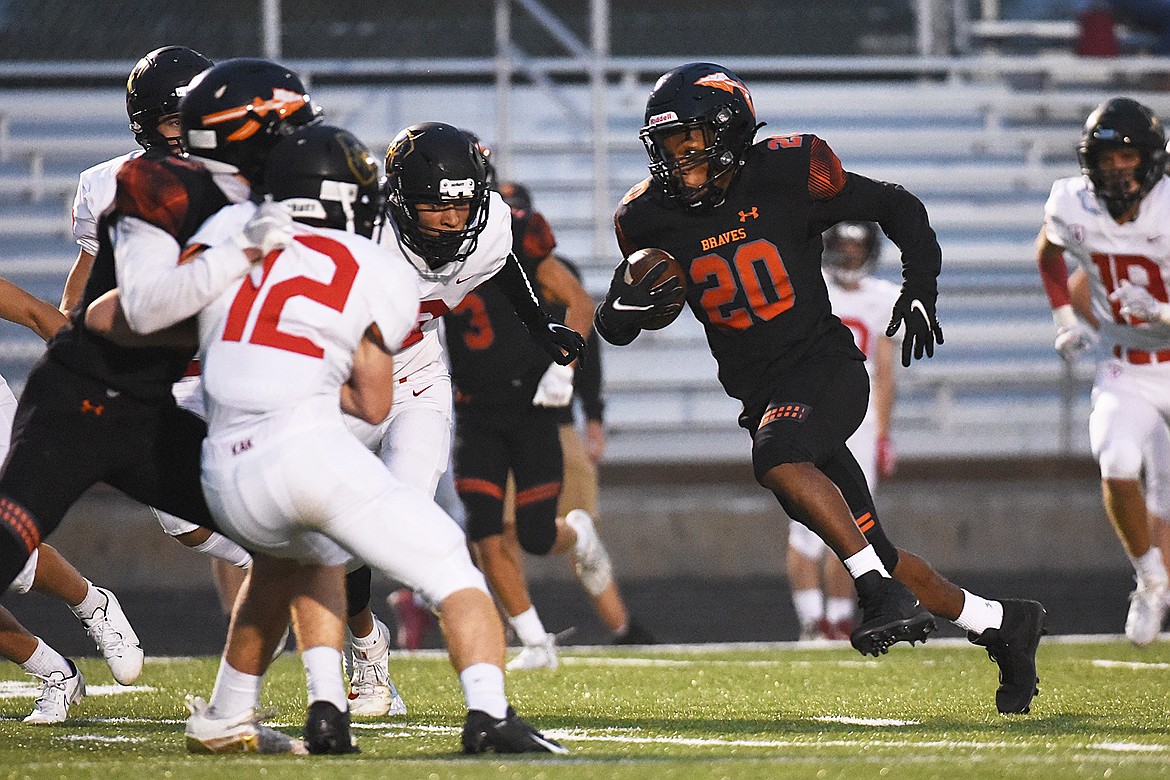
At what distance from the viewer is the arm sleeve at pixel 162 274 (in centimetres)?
369

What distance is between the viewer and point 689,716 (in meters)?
4.95

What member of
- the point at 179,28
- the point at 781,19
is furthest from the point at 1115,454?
the point at 179,28

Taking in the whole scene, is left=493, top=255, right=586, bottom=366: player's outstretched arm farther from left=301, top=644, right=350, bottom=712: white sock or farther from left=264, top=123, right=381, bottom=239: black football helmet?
left=301, top=644, right=350, bottom=712: white sock

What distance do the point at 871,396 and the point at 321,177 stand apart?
432 cm

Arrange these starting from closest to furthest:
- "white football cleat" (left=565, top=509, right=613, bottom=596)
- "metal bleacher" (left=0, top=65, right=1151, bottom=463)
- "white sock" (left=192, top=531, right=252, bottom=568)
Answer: "white sock" (left=192, top=531, right=252, bottom=568) < "white football cleat" (left=565, top=509, right=613, bottom=596) < "metal bleacher" (left=0, top=65, right=1151, bottom=463)

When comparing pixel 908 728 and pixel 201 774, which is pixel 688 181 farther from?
pixel 201 774

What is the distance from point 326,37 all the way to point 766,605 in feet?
17.2

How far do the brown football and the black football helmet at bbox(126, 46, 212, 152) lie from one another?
1.38m

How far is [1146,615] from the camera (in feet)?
21.4

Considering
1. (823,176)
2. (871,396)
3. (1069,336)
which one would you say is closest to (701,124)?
(823,176)

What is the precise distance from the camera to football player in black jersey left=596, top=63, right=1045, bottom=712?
493 cm

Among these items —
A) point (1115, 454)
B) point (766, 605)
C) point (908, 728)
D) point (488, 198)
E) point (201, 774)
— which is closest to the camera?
point (201, 774)

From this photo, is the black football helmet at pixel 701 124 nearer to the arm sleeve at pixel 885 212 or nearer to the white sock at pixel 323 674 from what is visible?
the arm sleeve at pixel 885 212

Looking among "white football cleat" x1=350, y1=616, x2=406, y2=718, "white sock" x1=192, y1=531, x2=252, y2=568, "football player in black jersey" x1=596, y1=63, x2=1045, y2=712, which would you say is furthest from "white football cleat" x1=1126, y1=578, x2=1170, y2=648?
"white sock" x1=192, y1=531, x2=252, y2=568
